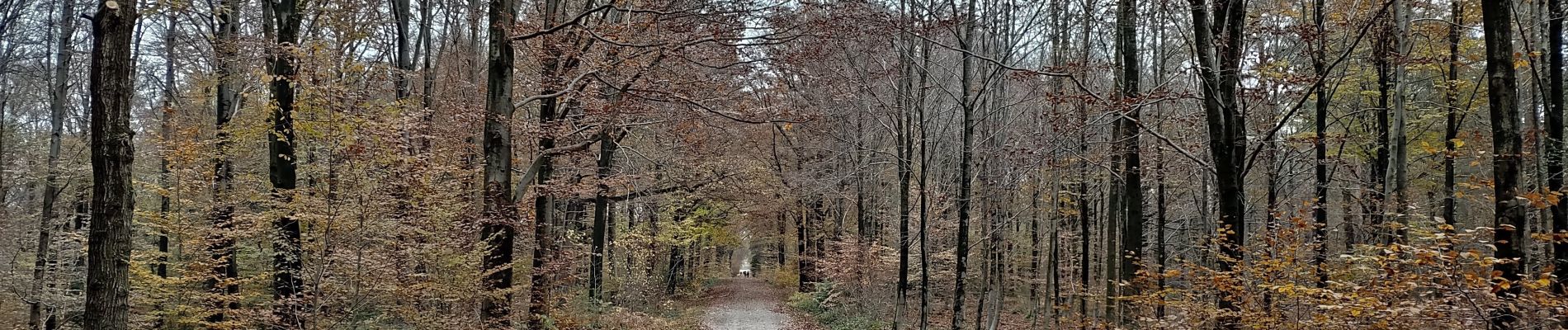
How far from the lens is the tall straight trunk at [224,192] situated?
30.9 feet

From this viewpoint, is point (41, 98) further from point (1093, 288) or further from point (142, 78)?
point (1093, 288)

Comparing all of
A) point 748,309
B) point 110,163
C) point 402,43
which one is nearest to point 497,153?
point 110,163

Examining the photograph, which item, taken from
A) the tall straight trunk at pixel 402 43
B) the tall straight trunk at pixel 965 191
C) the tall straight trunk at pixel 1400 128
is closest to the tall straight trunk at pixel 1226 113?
the tall straight trunk at pixel 1400 128

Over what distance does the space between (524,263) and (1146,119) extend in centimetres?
1237

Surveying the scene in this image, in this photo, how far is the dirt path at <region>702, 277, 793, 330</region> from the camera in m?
18.1

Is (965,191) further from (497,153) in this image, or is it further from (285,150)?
(285,150)

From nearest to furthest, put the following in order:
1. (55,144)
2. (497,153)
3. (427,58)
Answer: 1. (497,153)
2. (427,58)
3. (55,144)

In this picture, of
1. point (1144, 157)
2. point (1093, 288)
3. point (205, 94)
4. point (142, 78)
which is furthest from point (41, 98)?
point (1093, 288)

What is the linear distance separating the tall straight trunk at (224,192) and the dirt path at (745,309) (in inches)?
363

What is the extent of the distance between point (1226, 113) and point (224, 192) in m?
13.1

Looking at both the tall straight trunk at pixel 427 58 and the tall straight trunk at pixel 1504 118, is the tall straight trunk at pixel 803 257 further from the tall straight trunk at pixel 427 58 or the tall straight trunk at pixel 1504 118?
the tall straight trunk at pixel 1504 118

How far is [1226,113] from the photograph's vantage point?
7.21 m

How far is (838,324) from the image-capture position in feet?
56.1

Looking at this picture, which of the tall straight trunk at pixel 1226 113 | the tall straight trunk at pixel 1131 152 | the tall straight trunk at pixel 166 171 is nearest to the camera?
the tall straight trunk at pixel 1226 113
